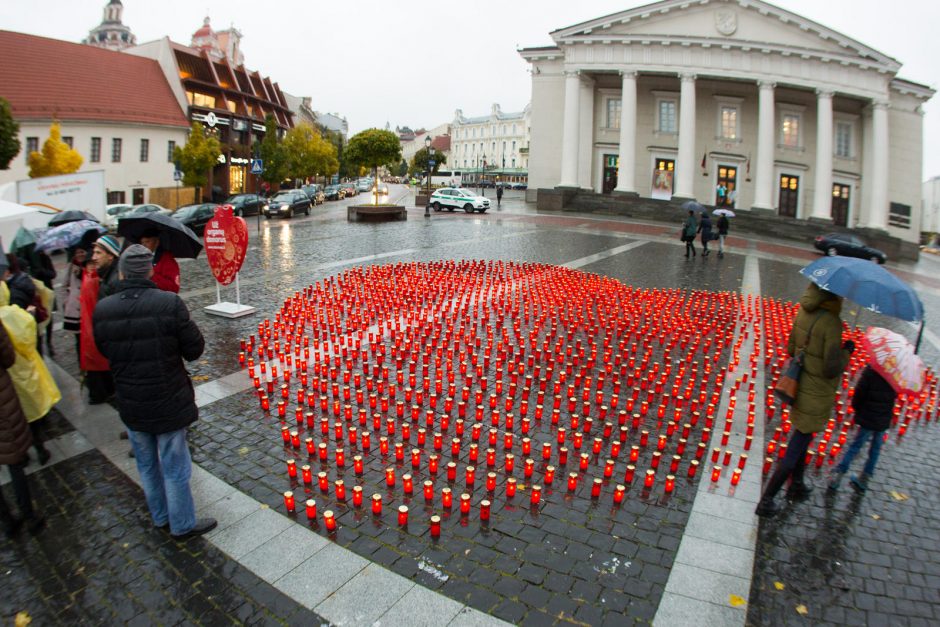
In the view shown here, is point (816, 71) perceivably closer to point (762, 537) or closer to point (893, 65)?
point (893, 65)

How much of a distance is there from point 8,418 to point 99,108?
141 feet

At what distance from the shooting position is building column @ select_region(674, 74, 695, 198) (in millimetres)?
39250

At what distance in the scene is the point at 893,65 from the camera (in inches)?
1452

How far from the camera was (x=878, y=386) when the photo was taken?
19.0 ft

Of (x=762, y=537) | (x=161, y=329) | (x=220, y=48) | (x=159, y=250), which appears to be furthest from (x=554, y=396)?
(x=220, y=48)

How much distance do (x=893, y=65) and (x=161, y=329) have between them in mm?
46386

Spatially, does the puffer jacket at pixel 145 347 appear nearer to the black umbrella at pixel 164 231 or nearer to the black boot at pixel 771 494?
the black umbrella at pixel 164 231

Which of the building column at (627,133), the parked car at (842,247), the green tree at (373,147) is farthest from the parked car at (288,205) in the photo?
the parked car at (842,247)

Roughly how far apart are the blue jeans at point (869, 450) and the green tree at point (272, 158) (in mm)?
54677

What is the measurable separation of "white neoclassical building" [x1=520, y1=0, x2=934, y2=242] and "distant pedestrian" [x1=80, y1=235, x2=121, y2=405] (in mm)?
37624

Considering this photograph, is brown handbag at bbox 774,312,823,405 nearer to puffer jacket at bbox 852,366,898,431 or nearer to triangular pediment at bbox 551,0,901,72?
puffer jacket at bbox 852,366,898,431

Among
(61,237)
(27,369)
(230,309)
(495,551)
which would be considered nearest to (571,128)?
(230,309)

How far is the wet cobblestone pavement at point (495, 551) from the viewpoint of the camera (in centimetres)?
425

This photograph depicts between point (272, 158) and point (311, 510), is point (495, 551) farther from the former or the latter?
point (272, 158)
